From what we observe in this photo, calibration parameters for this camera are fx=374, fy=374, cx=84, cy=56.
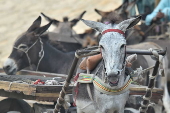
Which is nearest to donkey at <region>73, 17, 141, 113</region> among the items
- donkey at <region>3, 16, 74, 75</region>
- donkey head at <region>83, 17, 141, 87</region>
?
donkey head at <region>83, 17, 141, 87</region>

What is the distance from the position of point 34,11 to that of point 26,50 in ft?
70.1

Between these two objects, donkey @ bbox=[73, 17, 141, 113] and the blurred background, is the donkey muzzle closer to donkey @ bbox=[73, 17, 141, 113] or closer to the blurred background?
donkey @ bbox=[73, 17, 141, 113]

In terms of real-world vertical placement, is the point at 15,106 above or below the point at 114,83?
below

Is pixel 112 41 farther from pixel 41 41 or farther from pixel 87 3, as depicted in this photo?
pixel 87 3

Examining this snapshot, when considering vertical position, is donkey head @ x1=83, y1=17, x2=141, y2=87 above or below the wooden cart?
above

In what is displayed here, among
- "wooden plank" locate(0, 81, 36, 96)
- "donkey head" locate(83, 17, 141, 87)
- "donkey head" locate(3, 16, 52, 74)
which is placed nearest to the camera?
"donkey head" locate(83, 17, 141, 87)

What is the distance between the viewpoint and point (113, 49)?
4.29 meters

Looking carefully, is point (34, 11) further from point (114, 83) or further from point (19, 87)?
point (114, 83)

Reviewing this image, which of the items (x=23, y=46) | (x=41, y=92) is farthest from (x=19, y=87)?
(x=23, y=46)

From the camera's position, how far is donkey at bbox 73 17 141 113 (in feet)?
13.9

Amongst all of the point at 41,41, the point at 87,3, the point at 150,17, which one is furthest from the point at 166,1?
the point at 87,3

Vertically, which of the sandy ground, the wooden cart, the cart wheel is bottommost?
the cart wheel

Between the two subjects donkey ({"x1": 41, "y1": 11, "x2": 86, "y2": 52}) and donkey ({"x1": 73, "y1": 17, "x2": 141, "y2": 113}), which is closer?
donkey ({"x1": 73, "y1": 17, "x2": 141, "y2": 113})

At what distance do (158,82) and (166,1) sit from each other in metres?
3.34
